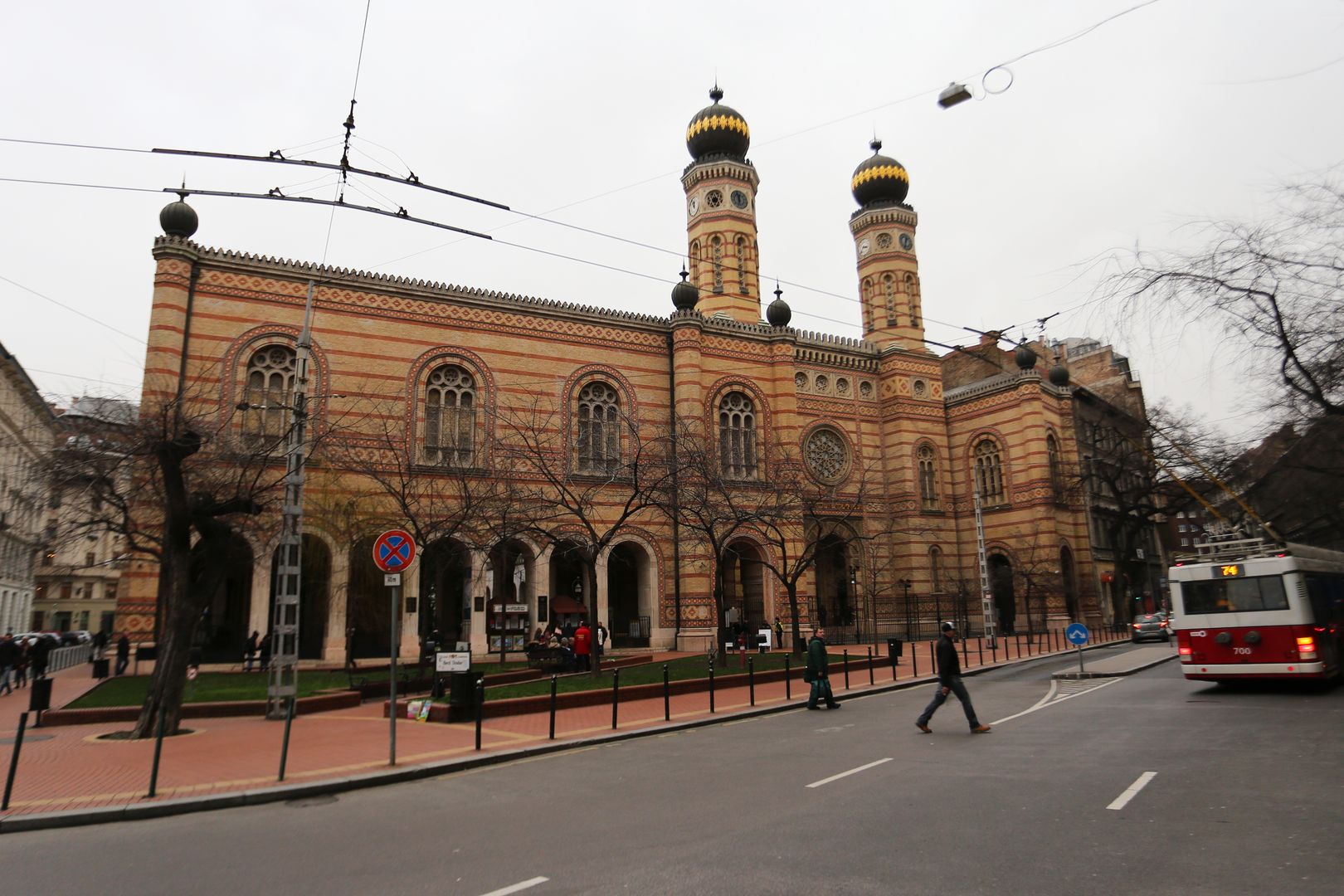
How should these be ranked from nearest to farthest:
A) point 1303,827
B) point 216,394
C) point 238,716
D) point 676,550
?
1. point 1303,827
2. point 238,716
3. point 216,394
4. point 676,550

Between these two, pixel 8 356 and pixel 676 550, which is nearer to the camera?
pixel 676 550

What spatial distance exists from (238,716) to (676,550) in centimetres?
1711

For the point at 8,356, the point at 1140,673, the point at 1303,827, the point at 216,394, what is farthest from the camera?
the point at 8,356

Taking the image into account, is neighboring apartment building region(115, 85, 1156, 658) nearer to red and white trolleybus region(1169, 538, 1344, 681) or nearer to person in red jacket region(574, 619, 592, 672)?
person in red jacket region(574, 619, 592, 672)

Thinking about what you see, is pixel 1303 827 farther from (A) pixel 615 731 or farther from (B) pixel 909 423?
(B) pixel 909 423

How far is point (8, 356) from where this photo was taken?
39.4 metres

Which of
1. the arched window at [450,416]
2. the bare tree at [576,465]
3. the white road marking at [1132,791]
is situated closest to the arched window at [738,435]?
the bare tree at [576,465]

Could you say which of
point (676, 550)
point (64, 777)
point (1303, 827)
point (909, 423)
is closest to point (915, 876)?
point (1303, 827)

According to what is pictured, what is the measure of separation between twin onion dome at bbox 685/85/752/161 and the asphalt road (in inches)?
1371

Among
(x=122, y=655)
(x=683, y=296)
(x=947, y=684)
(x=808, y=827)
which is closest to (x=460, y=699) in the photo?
(x=947, y=684)

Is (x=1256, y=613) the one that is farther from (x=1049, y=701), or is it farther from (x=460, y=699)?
(x=460, y=699)

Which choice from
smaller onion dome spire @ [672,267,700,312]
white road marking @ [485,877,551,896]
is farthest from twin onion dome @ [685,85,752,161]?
white road marking @ [485,877,551,896]

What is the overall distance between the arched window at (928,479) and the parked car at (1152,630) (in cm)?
1013

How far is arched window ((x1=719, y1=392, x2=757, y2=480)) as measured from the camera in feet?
110
